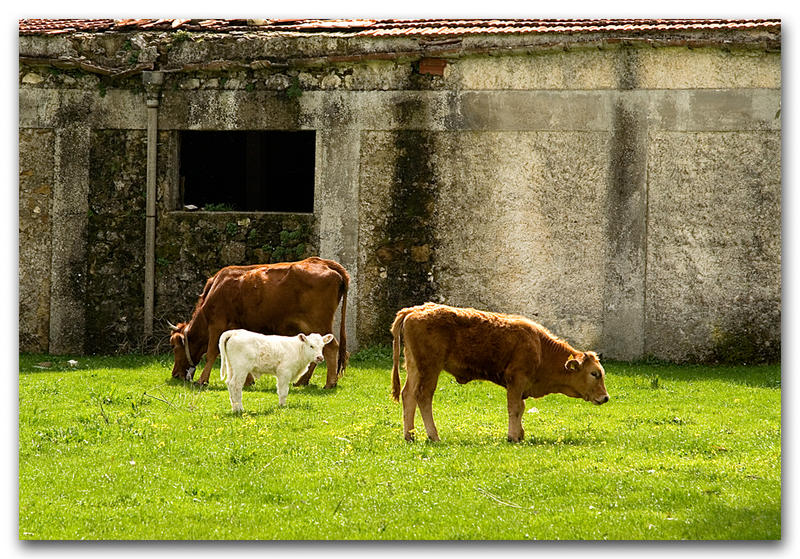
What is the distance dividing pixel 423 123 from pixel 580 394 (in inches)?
192

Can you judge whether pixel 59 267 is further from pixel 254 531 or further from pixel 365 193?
pixel 254 531

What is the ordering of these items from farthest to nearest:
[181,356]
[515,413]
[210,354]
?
[181,356] → [210,354] → [515,413]

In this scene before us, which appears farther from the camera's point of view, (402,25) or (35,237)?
(402,25)

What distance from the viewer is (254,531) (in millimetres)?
6648

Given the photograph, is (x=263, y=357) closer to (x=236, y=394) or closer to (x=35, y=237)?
(x=236, y=394)

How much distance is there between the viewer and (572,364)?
28.1 feet

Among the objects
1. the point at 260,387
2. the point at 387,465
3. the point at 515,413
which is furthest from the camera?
the point at 260,387

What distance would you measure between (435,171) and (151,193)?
326cm

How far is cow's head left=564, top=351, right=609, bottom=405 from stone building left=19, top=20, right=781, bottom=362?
119 inches

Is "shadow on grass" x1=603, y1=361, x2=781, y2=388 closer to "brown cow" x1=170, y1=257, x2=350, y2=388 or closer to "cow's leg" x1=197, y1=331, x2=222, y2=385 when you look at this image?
"brown cow" x1=170, y1=257, x2=350, y2=388

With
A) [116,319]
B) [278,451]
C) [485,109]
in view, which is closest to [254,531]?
[278,451]

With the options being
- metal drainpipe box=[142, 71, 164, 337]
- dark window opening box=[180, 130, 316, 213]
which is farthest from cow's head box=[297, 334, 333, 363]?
dark window opening box=[180, 130, 316, 213]

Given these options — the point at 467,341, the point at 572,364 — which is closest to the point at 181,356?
the point at 467,341

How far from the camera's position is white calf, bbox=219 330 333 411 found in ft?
30.8
